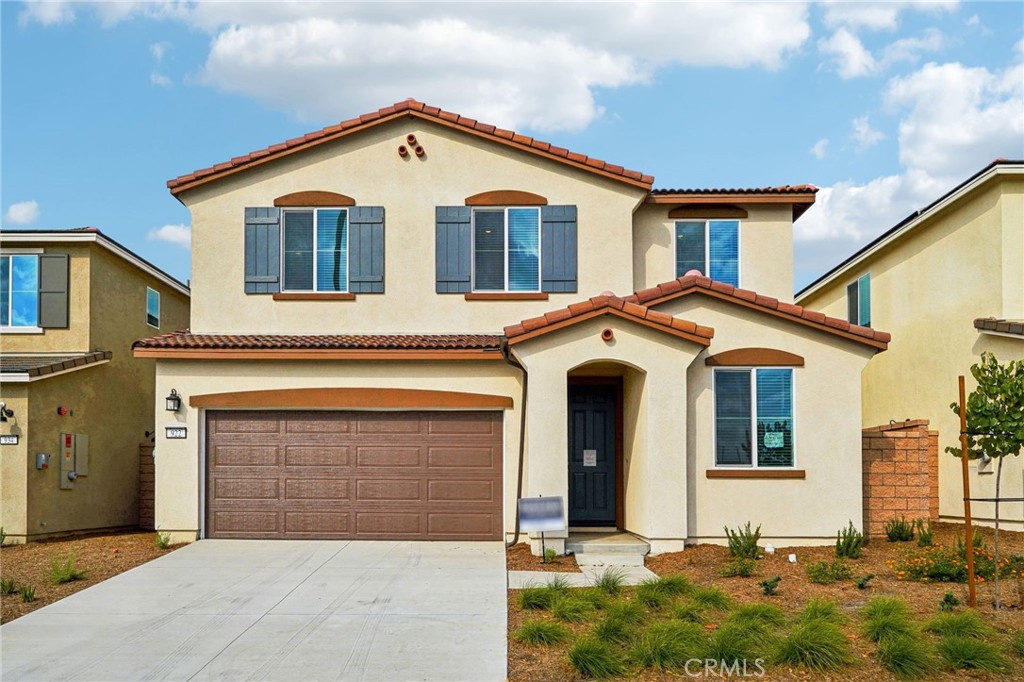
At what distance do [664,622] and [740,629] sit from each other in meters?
0.91

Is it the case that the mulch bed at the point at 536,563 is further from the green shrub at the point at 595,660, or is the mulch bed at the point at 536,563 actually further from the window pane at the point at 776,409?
the green shrub at the point at 595,660

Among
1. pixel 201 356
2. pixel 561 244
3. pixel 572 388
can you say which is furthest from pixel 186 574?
pixel 561 244

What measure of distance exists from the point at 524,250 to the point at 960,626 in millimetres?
9712

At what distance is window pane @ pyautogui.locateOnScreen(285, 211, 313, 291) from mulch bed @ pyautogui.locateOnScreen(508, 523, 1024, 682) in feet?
25.2

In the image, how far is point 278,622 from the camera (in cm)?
1045

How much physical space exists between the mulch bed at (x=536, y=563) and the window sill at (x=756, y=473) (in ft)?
8.76

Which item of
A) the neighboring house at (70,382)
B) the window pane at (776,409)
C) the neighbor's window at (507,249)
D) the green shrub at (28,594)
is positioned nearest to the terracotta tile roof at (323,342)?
the neighbor's window at (507,249)

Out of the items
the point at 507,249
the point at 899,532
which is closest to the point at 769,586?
the point at 899,532

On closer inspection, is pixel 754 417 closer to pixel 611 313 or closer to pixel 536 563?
pixel 611 313

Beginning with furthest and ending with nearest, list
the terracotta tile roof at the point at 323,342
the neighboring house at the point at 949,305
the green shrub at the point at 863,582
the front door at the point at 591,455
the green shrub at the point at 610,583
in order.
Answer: the front door at the point at 591,455 < the neighboring house at the point at 949,305 < the terracotta tile roof at the point at 323,342 < the green shrub at the point at 863,582 < the green shrub at the point at 610,583

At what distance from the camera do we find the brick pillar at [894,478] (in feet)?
49.9

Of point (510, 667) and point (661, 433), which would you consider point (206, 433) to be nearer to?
point (661, 433)

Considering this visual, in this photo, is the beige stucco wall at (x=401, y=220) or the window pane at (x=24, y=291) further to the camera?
the window pane at (x=24, y=291)

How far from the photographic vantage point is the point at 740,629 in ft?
30.7
